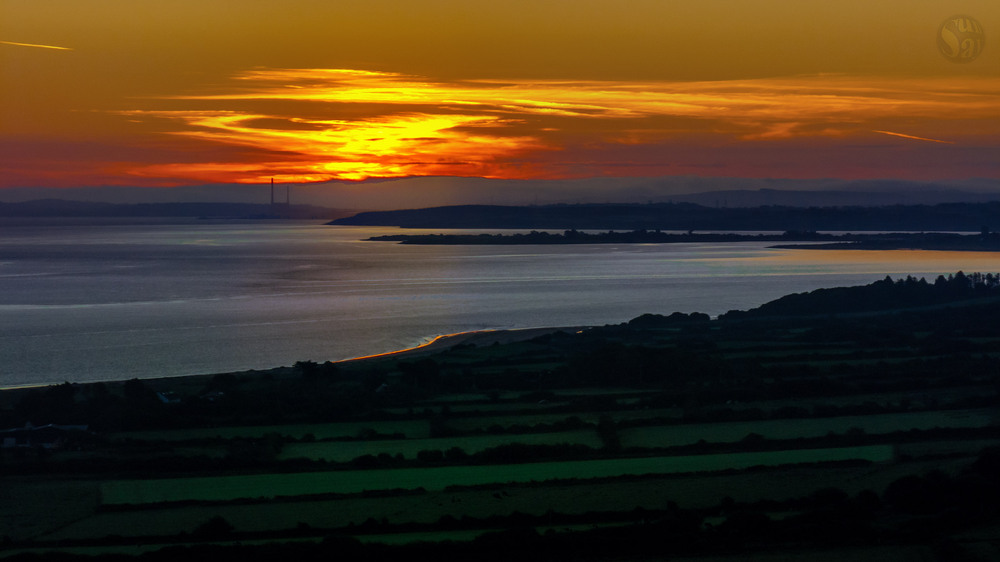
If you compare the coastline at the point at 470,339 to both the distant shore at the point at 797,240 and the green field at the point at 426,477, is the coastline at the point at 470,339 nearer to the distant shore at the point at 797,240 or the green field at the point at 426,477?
the green field at the point at 426,477

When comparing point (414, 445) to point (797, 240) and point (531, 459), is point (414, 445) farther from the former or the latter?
point (797, 240)

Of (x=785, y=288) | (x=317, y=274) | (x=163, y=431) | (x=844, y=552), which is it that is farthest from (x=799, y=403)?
(x=317, y=274)

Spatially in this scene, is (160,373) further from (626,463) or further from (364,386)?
(626,463)

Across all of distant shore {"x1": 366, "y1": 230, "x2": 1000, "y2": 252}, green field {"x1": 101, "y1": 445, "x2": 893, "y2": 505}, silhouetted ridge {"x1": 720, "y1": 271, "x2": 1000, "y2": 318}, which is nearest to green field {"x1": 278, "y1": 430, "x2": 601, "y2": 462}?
green field {"x1": 101, "y1": 445, "x2": 893, "y2": 505}

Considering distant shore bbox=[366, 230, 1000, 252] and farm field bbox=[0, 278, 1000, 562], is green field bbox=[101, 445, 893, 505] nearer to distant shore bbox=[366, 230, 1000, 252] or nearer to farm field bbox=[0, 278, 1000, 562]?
farm field bbox=[0, 278, 1000, 562]

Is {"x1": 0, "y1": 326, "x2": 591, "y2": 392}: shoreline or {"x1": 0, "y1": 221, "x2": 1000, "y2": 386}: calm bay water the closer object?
{"x1": 0, "y1": 326, "x2": 591, "y2": 392}: shoreline

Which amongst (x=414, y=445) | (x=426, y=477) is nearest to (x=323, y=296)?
(x=414, y=445)

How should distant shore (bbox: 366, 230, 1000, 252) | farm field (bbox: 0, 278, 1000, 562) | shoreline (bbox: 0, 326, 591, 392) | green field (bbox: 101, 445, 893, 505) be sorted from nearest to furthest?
1. farm field (bbox: 0, 278, 1000, 562)
2. green field (bbox: 101, 445, 893, 505)
3. shoreline (bbox: 0, 326, 591, 392)
4. distant shore (bbox: 366, 230, 1000, 252)
